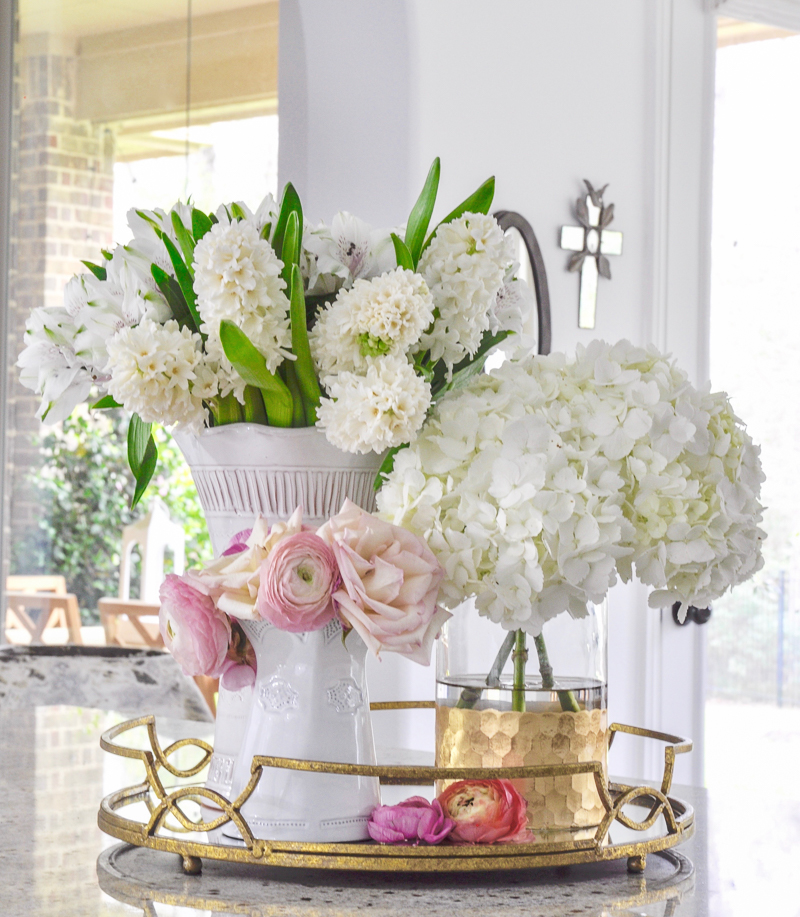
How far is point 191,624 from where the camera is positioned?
2.52 feet

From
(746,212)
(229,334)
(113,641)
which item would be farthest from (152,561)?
(229,334)

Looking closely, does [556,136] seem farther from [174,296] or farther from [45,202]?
[174,296]

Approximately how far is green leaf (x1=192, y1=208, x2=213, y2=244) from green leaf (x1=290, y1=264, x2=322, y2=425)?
8 cm

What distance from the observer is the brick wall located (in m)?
3.53

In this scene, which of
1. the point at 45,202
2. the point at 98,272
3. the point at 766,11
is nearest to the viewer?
the point at 98,272

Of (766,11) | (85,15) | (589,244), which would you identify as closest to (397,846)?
(589,244)

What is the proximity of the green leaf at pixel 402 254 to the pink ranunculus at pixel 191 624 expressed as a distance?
10.4 inches

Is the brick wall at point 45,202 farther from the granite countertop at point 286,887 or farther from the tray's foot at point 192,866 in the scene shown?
the tray's foot at point 192,866

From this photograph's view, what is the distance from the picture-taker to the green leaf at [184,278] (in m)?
0.85

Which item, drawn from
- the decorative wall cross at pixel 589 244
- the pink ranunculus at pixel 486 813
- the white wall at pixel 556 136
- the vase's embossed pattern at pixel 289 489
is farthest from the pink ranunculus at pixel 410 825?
the decorative wall cross at pixel 589 244

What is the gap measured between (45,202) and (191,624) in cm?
304

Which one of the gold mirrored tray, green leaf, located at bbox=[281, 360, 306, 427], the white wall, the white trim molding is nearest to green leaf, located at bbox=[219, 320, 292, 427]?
green leaf, located at bbox=[281, 360, 306, 427]

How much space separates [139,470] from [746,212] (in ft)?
8.47

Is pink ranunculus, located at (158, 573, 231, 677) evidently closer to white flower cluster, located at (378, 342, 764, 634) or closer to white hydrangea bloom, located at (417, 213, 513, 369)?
white flower cluster, located at (378, 342, 764, 634)
